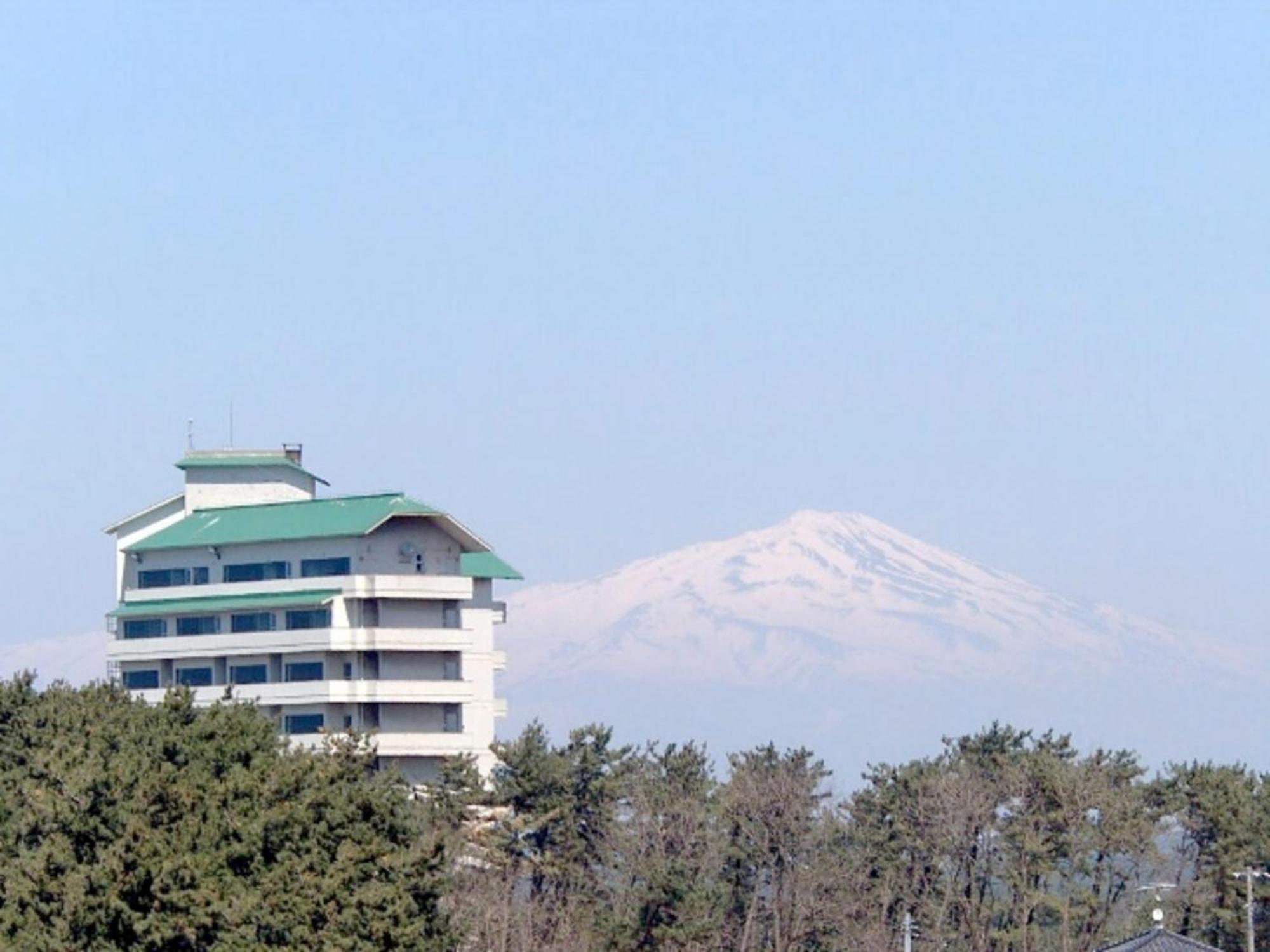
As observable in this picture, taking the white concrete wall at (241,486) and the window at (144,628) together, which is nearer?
the window at (144,628)

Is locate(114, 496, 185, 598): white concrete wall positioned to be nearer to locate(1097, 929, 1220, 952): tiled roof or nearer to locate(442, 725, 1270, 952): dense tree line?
locate(442, 725, 1270, 952): dense tree line

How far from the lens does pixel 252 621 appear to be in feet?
282

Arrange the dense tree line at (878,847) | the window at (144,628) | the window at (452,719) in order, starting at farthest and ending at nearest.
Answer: the window at (144,628), the window at (452,719), the dense tree line at (878,847)

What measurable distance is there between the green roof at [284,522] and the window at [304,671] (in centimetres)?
419

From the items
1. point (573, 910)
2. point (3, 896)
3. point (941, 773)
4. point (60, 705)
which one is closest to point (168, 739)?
point (3, 896)

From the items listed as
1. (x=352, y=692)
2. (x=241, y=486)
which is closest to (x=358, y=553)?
(x=352, y=692)

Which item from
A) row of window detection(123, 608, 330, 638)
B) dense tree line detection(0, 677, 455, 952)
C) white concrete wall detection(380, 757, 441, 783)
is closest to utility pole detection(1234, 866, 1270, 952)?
dense tree line detection(0, 677, 455, 952)

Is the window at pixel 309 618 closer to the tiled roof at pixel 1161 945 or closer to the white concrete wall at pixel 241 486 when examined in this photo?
the white concrete wall at pixel 241 486

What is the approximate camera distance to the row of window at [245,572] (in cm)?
8481

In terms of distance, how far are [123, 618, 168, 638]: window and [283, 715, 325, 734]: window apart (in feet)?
21.1

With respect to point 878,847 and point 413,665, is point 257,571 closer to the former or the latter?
point 413,665

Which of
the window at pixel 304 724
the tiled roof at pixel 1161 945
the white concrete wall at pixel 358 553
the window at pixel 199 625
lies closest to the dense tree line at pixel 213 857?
the tiled roof at pixel 1161 945

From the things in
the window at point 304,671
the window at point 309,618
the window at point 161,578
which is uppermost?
the window at point 161,578

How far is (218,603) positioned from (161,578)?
3440 mm
